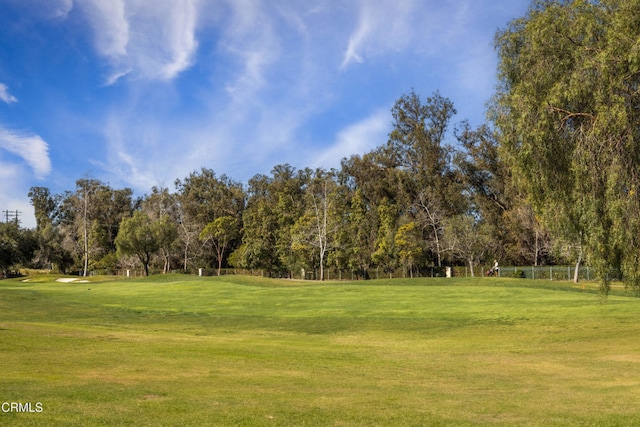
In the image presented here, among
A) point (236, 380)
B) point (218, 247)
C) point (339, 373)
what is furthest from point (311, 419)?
point (218, 247)

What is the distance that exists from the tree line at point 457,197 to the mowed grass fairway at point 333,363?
3686 mm

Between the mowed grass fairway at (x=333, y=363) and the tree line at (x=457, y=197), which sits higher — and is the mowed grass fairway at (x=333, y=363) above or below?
below

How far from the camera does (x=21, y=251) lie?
90.5 metres

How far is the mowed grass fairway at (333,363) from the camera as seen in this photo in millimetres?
9477

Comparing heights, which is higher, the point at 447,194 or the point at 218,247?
the point at 447,194

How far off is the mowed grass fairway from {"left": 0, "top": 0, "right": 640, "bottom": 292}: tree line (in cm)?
369

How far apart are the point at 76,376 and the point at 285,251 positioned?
72843 mm

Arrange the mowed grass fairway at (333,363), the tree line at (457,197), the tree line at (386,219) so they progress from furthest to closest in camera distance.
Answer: the tree line at (386,219) → the tree line at (457,197) → the mowed grass fairway at (333,363)

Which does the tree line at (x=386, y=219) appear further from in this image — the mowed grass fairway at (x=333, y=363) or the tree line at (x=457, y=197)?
the mowed grass fairway at (x=333, y=363)

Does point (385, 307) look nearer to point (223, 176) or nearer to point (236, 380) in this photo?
point (236, 380)

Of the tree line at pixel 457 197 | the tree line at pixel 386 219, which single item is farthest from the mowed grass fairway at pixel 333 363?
the tree line at pixel 386 219

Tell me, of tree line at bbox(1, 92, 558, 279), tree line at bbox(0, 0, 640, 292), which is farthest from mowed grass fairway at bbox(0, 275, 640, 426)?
tree line at bbox(1, 92, 558, 279)

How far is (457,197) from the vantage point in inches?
3066

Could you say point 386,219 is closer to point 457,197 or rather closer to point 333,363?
point 457,197
